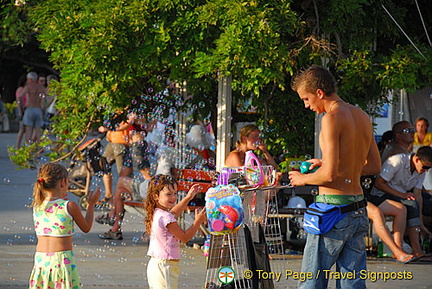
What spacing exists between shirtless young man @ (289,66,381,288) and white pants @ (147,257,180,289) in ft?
3.17

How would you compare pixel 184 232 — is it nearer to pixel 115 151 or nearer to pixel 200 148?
pixel 200 148

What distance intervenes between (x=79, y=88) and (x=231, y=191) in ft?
11.5

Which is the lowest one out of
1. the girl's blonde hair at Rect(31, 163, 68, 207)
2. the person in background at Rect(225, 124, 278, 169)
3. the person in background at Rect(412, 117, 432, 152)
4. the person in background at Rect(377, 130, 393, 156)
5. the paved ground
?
the paved ground

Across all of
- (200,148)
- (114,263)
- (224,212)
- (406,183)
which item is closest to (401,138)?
(406,183)

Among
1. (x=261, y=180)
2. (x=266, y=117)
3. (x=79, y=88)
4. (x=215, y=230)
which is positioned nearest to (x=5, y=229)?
(x=79, y=88)

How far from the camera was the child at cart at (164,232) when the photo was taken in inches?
232

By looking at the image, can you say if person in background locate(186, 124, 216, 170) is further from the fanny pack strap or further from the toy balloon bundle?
the fanny pack strap

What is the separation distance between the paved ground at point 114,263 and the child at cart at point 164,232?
1.52 metres

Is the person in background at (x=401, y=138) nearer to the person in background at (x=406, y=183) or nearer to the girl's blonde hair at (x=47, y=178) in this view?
the person in background at (x=406, y=183)

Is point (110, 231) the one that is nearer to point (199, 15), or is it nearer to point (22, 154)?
point (22, 154)

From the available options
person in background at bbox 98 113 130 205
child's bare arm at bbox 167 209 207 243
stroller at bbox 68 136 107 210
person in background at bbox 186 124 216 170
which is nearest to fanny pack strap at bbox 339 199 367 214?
child's bare arm at bbox 167 209 207 243

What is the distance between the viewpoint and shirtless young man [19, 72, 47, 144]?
19703 mm

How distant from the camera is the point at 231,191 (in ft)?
19.9

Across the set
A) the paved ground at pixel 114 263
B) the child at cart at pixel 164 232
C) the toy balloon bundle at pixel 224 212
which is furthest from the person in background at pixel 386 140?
the child at cart at pixel 164 232
